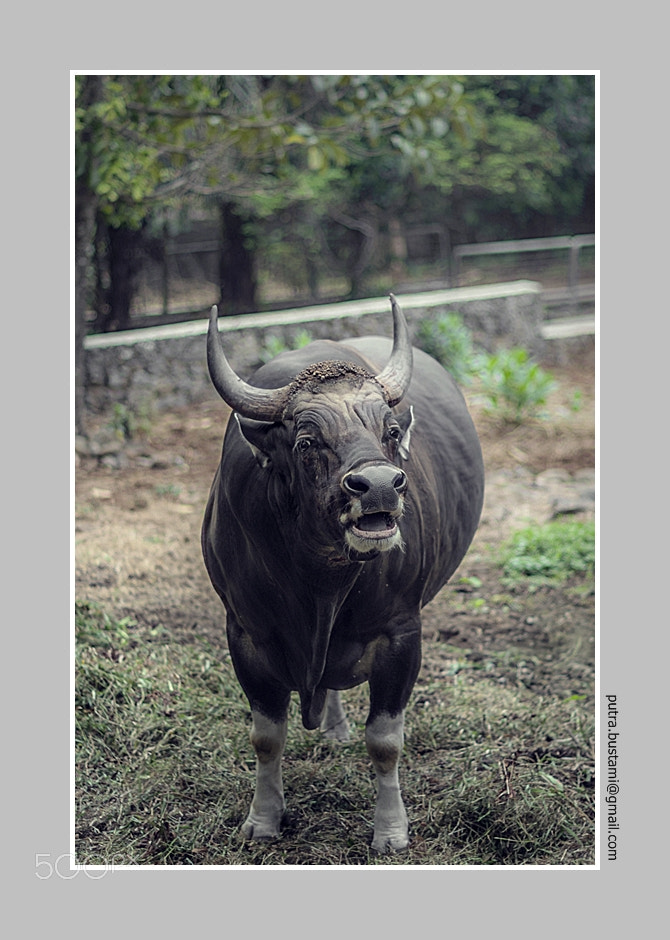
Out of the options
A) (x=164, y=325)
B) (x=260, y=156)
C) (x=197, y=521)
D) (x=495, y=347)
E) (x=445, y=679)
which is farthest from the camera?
(x=495, y=347)

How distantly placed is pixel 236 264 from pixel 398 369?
33.4 feet

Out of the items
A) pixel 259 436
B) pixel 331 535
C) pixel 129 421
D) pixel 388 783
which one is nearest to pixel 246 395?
pixel 259 436

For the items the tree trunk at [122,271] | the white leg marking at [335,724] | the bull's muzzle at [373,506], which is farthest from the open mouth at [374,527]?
the tree trunk at [122,271]

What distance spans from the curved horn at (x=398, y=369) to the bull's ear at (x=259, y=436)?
17.1 inches

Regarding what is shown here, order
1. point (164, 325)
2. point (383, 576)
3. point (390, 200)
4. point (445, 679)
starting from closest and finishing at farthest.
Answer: point (383, 576) < point (445, 679) < point (164, 325) < point (390, 200)

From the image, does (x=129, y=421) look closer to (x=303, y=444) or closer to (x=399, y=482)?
Answer: (x=303, y=444)

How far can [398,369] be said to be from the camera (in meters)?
3.88

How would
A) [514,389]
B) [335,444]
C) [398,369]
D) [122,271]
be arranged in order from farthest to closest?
[122,271] < [514,389] < [398,369] < [335,444]

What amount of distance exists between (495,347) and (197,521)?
5.67 meters

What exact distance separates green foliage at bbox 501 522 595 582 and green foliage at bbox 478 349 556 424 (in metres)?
2.55

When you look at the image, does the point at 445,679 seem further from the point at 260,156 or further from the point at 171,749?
the point at 260,156

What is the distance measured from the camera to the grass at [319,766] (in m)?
4.49

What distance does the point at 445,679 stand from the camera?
231 inches

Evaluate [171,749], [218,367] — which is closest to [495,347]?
[171,749]
